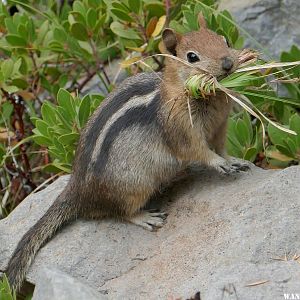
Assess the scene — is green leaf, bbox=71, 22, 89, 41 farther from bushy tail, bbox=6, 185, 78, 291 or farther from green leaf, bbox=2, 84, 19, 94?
bushy tail, bbox=6, 185, 78, 291

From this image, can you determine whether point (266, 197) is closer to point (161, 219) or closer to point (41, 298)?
point (161, 219)

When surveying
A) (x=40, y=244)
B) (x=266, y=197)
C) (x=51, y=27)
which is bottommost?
(x=40, y=244)

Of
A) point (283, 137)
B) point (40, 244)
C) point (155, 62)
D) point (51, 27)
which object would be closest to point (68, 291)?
point (40, 244)

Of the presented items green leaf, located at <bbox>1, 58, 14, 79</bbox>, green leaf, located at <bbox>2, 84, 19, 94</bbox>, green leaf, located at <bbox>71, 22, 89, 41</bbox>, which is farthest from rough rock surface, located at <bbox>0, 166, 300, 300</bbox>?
green leaf, located at <bbox>71, 22, 89, 41</bbox>

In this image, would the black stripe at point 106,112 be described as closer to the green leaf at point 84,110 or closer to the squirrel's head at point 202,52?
the squirrel's head at point 202,52

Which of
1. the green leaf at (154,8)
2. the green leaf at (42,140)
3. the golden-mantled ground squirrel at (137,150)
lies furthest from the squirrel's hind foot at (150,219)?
the green leaf at (154,8)

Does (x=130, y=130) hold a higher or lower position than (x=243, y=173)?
higher
